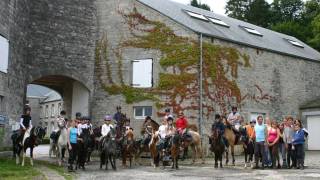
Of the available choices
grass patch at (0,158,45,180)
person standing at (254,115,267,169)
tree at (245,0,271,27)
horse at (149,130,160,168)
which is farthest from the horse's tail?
tree at (245,0,271,27)

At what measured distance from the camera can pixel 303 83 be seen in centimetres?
3002

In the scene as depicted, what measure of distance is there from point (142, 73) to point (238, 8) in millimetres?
31299

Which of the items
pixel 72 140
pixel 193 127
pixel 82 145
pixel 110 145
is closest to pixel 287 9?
pixel 193 127

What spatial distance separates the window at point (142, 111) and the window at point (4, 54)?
718cm

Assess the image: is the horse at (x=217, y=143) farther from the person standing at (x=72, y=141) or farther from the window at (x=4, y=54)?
the window at (x=4, y=54)

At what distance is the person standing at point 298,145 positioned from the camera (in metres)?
16.1

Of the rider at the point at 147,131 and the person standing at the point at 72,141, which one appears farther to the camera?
the rider at the point at 147,131

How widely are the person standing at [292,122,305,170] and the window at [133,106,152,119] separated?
29.1 feet

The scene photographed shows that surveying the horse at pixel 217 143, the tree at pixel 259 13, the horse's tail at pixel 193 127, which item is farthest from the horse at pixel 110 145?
the tree at pixel 259 13

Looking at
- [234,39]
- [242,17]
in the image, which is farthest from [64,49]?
[242,17]

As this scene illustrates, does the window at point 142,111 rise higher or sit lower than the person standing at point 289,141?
higher

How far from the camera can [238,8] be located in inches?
2067

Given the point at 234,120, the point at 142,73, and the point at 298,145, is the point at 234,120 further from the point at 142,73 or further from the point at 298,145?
the point at 142,73

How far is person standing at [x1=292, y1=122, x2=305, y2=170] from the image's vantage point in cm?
1609
